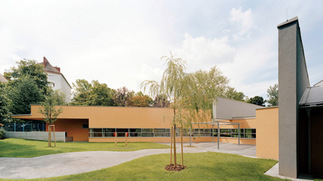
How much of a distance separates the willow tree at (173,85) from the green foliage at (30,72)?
31453mm

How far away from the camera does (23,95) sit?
91.0ft

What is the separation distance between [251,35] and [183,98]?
951cm

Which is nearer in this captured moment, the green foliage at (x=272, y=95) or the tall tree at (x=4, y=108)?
the tall tree at (x=4, y=108)

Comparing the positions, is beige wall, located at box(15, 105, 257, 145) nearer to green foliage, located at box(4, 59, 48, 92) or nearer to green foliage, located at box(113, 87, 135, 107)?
green foliage, located at box(4, 59, 48, 92)

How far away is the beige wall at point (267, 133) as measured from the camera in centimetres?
1113

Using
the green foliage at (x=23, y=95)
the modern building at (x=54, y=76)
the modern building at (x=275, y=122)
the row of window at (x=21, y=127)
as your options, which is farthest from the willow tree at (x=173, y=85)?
the modern building at (x=54, y=76)

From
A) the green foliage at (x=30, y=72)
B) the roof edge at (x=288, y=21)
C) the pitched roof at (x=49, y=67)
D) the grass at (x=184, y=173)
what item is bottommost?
the grass at (x=184, y=173)

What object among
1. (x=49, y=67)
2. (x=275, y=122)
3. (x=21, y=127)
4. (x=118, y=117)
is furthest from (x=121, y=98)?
(x=275, y=122)

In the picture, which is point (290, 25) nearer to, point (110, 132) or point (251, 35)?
point (251, 35)

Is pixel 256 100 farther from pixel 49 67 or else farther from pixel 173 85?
pixel 49 67

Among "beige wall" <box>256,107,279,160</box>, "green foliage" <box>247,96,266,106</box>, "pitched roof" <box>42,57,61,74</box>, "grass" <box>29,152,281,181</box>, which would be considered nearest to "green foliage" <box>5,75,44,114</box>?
"pitched roof" <box>42,57,61,74</box>

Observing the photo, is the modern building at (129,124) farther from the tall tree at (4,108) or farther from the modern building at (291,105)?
the modern building at (291,105)

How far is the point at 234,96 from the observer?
41.0 m

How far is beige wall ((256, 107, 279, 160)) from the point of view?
11.1 m
